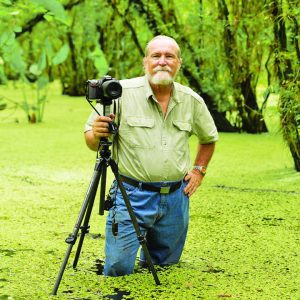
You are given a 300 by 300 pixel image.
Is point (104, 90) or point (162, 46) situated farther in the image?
point (162, 46)

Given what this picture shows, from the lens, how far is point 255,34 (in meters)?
6.01

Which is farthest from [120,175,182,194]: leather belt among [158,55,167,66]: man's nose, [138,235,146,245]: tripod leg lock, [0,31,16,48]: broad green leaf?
[0,31,16,48]: broad green leaf

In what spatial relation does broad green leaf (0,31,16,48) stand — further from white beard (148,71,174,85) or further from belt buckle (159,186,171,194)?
belt buckle (159,186,171,194)

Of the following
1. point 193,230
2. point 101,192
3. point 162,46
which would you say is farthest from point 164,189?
point 193,230

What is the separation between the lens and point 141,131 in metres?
2.64

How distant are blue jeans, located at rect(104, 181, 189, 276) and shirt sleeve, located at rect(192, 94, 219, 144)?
22cm

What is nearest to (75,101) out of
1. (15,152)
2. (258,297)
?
(15,152)

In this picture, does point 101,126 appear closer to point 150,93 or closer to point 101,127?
point 101,127

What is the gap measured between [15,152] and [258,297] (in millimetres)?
3883

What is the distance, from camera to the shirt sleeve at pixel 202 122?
280cm

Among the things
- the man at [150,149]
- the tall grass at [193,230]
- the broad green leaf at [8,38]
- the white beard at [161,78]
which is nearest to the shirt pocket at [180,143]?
the man at [150,149]

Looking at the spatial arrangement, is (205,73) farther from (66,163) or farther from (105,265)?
(105,265)

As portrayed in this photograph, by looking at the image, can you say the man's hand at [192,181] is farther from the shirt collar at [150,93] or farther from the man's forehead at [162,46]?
the man's forehead at [162,46]

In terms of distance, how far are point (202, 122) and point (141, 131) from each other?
30cm
